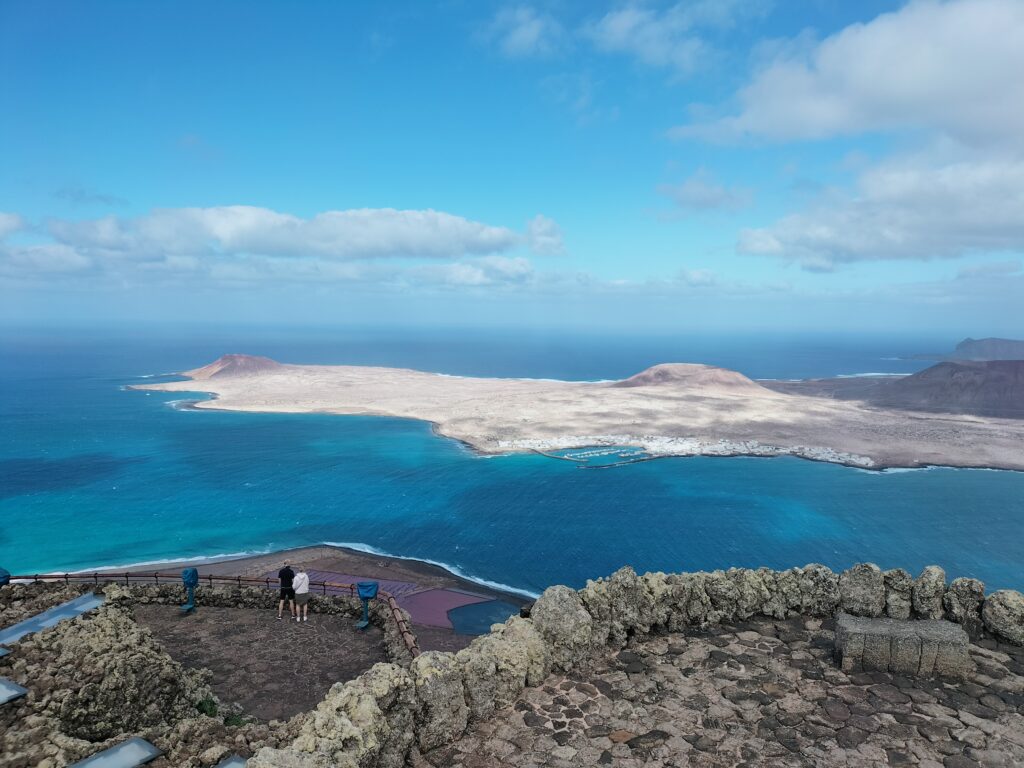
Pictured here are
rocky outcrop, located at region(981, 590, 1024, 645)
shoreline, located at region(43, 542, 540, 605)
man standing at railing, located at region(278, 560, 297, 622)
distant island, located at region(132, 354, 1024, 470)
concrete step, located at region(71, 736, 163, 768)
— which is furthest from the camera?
distant island, located at region(132, 354, 1024, 470)

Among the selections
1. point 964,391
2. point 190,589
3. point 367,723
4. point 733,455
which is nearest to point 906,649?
point 367,723

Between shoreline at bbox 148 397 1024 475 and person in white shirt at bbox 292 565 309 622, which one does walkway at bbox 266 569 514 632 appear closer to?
person in white shirt at bbox 292 565 309 622

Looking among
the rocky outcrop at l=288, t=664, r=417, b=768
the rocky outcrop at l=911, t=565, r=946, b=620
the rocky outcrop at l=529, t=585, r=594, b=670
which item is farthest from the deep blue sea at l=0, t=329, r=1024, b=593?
the rocky outcrop at l=288, t=664, r=417, b=768

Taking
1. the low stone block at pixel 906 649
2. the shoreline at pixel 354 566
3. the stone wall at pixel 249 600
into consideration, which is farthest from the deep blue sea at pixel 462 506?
the low stone block at pixel 906 649

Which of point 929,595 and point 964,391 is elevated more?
point 929,595

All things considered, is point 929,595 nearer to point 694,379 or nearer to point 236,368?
point 694,379

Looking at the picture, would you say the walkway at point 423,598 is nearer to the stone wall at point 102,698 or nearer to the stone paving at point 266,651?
the stone paving at point 266,651
